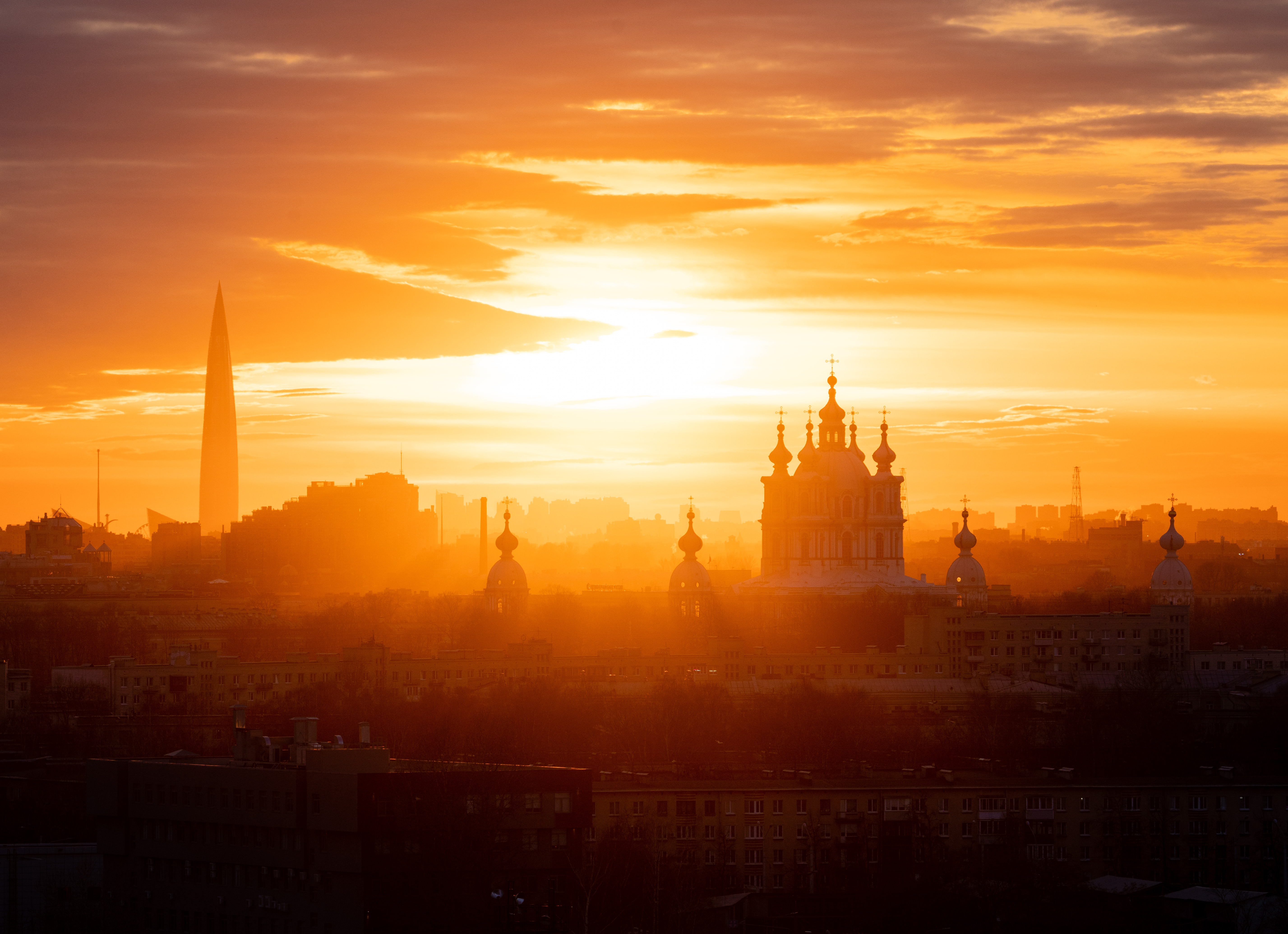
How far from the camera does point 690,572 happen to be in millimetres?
111062

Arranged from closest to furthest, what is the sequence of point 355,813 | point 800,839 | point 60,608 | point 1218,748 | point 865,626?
point 355,813
point 800,839
point 1218,748
point 865,626
point 60,608

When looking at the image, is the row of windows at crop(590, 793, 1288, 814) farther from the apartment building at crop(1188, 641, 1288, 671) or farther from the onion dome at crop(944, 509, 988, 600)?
Result: the onion dome at crop(944, 509, 988, 600)

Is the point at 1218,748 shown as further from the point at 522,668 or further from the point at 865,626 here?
the point at 865,626

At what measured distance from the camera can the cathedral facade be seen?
115 m

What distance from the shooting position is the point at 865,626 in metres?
103

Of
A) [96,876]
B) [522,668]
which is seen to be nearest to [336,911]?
[96,876]

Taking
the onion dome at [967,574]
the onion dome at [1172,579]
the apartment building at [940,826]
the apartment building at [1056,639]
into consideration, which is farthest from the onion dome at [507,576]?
the apartment building at [940,826]

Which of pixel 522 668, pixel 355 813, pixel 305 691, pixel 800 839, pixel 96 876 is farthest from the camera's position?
pixel 522 668

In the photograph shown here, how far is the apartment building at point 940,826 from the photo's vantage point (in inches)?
1939

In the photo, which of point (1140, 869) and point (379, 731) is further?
point (379, 731)

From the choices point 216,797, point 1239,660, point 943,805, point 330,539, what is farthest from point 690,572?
point 330,539

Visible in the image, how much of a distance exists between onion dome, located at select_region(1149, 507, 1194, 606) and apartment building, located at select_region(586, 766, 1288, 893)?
187 feet

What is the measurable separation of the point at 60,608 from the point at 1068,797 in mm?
79562

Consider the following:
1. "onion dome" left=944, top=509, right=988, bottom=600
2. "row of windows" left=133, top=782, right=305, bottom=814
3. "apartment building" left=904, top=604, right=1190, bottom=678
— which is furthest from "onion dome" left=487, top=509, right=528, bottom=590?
"row of windows" left=133, top=782, right=305, bottom=814
